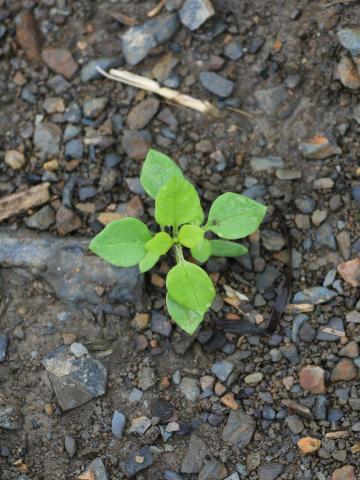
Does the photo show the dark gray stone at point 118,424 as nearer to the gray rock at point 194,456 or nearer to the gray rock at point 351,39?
the gray rock at point 194,456

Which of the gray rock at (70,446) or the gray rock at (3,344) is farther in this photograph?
the gray rock at (3,344)

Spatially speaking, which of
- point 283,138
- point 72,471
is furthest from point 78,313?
point 283,138

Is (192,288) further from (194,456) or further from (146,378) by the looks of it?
(194,456)

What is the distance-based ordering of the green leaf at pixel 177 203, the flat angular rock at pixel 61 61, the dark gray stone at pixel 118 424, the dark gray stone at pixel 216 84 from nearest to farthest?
1. the green leaf at pixel 177 203
2. the dark gray stone at pixel 118 424
3. the dark gray stone at pixel 216 84
4. the flat angular rock at pixel 61 61

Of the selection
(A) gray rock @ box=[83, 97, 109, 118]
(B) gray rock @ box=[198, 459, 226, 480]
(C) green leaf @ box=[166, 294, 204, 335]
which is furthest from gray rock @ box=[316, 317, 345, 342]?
(A) gray rock @ box=[83, 97, 109, 118]

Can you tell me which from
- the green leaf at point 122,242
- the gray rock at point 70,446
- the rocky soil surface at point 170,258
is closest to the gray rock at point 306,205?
the rocky soil surface at point 170,258

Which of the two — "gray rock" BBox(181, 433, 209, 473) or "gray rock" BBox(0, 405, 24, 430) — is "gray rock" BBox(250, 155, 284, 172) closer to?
"gray rock" BBox(181, 433, 209, 473)

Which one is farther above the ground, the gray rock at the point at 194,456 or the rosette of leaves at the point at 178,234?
the rosette of leaves at the point at 178,234
